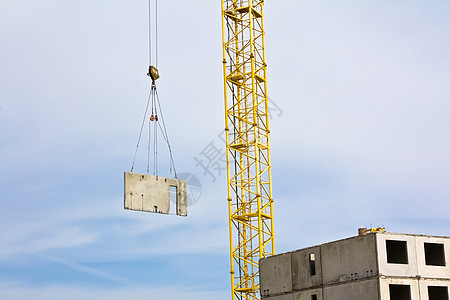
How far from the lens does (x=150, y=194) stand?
3469 centimetres

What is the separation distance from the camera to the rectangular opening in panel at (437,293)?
33125 millimetres

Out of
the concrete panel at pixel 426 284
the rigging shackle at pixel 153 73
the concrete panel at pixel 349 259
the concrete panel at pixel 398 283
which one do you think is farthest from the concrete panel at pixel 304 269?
the rigging shackle at pixel 153 73

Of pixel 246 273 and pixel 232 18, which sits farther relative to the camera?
pixel 232 18

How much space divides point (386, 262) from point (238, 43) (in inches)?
948

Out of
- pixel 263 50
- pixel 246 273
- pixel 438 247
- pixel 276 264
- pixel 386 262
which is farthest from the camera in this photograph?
pixel 263 50

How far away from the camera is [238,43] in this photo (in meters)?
51.8

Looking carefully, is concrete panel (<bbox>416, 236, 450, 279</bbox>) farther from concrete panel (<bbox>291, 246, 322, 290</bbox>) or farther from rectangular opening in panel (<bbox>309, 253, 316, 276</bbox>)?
rectangular opening in panel (<bbox>309, 253, 316, 276</bbox>)

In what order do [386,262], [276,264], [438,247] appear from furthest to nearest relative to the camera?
[276,264], [438,247], [386,262]

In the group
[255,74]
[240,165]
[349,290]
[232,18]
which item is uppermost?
[232,18]

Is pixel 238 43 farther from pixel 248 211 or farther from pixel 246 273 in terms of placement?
pixel 246 273

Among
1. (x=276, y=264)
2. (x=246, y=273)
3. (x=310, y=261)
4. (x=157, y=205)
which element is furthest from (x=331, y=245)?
(x=246, y=273)

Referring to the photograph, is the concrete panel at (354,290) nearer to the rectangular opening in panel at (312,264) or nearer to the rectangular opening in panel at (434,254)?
the rectangular opening in panel at (312,264)

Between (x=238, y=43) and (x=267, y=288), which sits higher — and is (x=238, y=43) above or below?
above

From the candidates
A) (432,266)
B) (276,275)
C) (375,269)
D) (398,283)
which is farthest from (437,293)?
(276,275)
